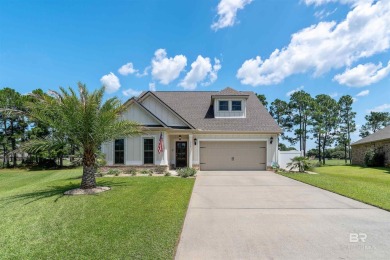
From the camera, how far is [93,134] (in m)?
9.05

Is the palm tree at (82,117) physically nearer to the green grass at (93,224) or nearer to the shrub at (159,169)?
the green grass at (93,224)

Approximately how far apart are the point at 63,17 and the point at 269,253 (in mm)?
14218

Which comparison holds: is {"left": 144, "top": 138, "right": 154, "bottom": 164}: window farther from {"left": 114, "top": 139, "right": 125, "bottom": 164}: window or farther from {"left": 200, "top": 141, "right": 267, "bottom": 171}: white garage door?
{"left": 200, "top": 141, "right": 267, "bottom": 171}: white garage door

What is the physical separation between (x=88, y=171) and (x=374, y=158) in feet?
81.1

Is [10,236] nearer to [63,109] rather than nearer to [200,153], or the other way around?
[63,109]

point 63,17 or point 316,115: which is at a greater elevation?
point 63,17

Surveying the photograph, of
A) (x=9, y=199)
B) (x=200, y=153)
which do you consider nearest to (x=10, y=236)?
(x=9, y=199)

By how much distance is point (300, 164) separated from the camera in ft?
53.6

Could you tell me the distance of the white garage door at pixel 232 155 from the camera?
17.5 metres

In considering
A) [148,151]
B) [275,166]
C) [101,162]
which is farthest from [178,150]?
[275,166]

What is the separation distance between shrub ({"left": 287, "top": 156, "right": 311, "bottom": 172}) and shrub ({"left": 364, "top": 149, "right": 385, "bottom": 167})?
10.4 meters

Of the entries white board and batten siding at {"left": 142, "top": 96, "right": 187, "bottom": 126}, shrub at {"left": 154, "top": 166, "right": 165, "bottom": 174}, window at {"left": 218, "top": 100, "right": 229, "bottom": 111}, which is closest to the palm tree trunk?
shrub at {"left": 154, "top": 166, "right": 165, "bottom": 174}

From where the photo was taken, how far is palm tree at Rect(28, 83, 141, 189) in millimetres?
8852

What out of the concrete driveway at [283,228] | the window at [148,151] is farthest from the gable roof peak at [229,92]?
the concrete driveway at [283,228]
